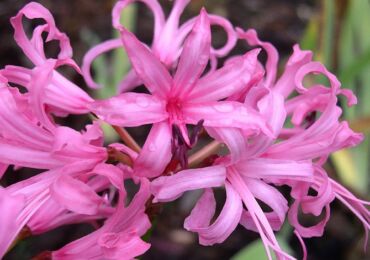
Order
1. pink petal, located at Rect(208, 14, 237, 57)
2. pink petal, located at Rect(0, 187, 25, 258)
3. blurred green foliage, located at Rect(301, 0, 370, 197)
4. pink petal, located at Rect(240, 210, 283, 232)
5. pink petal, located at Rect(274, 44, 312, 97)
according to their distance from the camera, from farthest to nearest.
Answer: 1. blurred green foliage, located at Rect(301, 0, 370, 197)
2. pink petal, located at Rect(208, 14, 237, 57)
3. pink petal, located at Rect(274, 44, 312, 97)
4. pink petal, located at Rect(240, 210, 283, 232)
5. pink petal, located at Rect(0, 187, 25, 258)

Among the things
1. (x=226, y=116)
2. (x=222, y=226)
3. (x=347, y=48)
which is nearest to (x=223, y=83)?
(x=226, y=116)

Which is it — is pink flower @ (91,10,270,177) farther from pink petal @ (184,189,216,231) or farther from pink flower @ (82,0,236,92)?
pink flower @ (82,0,236,92)

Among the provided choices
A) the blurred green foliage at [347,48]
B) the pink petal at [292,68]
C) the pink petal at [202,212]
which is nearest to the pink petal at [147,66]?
the pink petal at [202,212]

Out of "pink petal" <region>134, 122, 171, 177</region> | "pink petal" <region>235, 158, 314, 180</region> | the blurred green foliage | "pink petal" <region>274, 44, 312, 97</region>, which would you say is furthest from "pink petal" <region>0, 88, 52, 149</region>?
the blurred green foliage

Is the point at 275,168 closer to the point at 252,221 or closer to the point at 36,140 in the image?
the point at 252,221

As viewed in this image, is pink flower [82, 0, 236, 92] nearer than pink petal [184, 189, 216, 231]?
No

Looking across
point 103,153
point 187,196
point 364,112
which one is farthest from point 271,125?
point 187,196

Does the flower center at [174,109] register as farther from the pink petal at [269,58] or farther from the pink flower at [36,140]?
the pink petal at [269,58]
